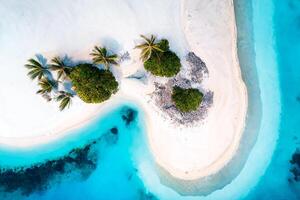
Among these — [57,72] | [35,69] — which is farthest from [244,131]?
[35,69]

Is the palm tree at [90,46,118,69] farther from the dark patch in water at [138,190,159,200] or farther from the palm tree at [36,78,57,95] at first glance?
the dark patch in water at [138,190,159,200]

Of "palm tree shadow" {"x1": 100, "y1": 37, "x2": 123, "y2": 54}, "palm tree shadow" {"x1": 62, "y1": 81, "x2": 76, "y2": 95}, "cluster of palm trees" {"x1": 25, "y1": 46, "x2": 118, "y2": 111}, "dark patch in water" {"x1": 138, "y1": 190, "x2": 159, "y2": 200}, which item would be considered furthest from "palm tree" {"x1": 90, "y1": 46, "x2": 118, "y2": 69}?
"dark patch in water" {"x1": 138, "y1": 190, "x2": 159, "y2": 200}

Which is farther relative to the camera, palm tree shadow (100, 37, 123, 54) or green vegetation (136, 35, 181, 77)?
palm tree shadow (100, 37, 123, 54)

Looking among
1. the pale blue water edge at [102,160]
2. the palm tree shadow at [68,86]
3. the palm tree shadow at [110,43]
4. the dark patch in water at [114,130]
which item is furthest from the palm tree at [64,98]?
the palm tree shadow at [110,43]

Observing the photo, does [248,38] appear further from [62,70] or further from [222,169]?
[62,70]

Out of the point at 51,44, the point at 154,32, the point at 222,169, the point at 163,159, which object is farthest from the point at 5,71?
the point at 222,169

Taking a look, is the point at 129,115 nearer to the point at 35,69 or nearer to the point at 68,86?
the point at 68,86
